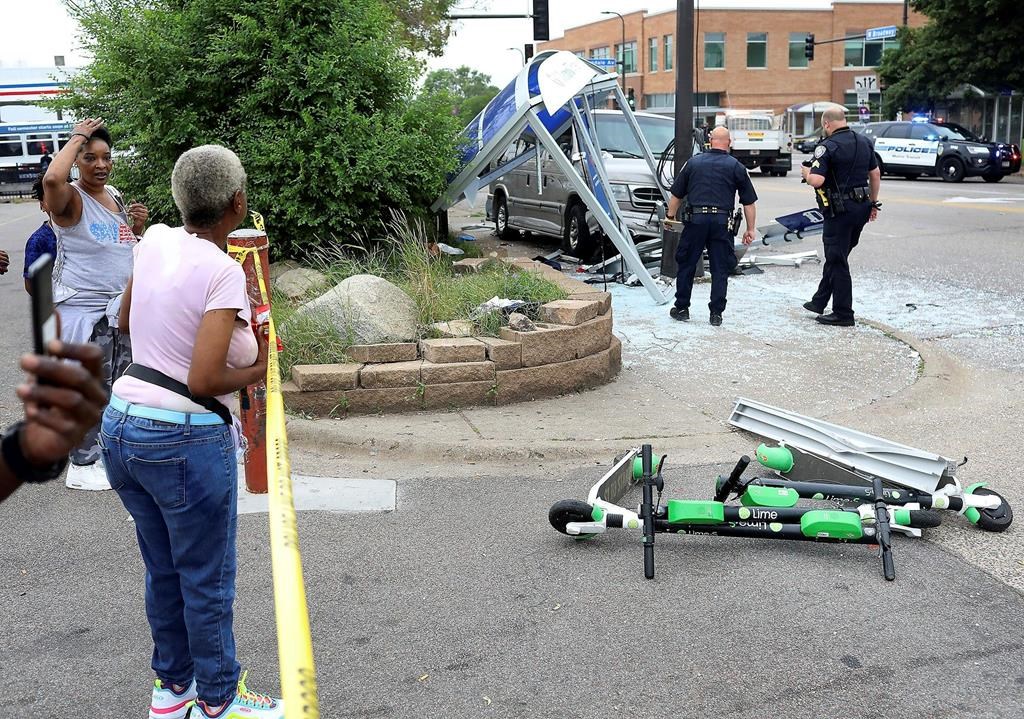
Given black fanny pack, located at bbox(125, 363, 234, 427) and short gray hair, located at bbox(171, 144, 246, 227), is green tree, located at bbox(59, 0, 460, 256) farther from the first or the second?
black fanny pack, located at bbox(125, 363, 234, 427)

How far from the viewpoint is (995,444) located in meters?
6.29

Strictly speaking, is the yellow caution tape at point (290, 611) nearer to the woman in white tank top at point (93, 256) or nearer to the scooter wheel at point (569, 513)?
the scooter wheel at point (569, 513)

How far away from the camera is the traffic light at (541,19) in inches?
1003

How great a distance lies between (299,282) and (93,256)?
10.6 feet

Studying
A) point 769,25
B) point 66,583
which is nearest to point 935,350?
point 66,583

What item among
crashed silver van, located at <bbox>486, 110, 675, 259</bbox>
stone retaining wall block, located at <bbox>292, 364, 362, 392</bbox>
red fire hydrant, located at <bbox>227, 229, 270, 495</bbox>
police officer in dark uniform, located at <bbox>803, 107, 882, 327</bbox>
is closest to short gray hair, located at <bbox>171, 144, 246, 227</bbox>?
red fire hydrant, located at <bbox>227, 229, 270, 495</bbox>

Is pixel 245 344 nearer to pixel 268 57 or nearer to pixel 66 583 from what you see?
pixel 66 583

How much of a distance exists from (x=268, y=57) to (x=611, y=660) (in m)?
7.30

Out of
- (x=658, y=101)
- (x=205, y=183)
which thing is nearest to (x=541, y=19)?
(x=205, y=183)

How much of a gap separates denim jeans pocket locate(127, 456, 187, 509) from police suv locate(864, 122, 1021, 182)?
2816cm

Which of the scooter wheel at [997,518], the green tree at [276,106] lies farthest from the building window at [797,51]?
the scooter wheel at [997,518]

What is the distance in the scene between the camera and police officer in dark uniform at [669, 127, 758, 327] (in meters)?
9.73

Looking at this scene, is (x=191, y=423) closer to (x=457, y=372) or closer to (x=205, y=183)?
(x=205, y=183)

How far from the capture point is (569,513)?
475 centimetres
